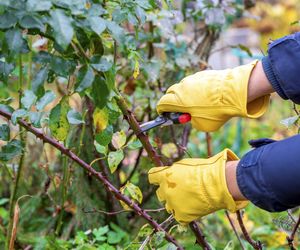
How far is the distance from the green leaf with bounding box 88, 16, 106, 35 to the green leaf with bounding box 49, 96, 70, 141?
11.1 inches

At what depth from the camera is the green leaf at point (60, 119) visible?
133cm

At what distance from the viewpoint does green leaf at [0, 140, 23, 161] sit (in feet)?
5.07

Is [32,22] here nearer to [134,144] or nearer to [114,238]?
[134,144]

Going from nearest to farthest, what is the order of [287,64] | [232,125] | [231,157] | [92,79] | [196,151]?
[92,79] → [287,64] → [231,157] → [196,151] → [232,125]

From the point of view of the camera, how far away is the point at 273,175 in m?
1.35

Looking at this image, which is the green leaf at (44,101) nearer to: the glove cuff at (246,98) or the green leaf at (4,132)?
the green leaf at (4,132)

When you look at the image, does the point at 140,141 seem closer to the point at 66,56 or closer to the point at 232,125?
the point at 66,56

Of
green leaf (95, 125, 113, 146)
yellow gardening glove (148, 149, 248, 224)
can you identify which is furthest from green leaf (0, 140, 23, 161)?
yellow gardening glove (148, 149, 248, 224)

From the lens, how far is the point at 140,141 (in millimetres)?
1568

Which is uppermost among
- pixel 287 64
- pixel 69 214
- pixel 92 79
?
pixel 92 79

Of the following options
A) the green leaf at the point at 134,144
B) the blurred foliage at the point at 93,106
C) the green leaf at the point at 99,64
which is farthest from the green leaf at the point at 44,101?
the green leaf at the point at 99,64

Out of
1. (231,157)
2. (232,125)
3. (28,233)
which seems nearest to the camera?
(231,157)

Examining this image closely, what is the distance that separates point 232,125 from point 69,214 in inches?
107

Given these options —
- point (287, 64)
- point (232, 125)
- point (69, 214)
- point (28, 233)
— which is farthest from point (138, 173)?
point (232, 125)
